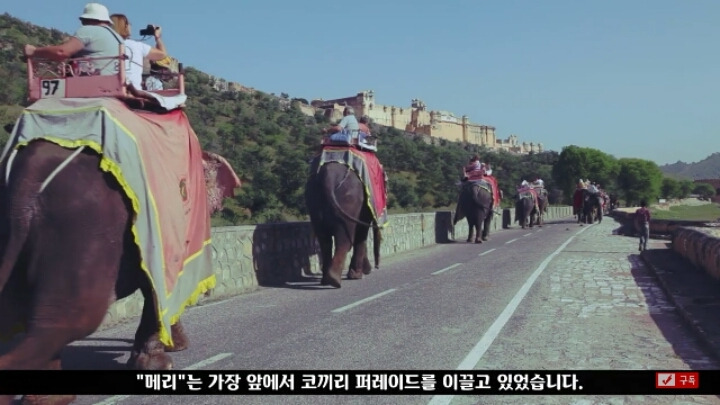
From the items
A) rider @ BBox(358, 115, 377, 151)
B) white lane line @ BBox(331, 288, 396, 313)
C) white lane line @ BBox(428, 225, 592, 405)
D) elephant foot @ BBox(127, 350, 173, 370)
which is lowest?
white lane line @ BBox(428, 225, 592, 405)

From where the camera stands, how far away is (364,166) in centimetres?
1341

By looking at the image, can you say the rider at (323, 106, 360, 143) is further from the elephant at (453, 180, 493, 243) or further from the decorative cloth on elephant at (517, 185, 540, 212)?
the decorative cloth on elephant at (517, 185, 540, 212)

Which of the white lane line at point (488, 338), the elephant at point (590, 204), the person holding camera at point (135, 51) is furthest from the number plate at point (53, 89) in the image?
the elephant at point (590, 204)

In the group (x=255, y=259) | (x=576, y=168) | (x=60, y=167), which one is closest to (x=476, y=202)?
(x=255, y=259)

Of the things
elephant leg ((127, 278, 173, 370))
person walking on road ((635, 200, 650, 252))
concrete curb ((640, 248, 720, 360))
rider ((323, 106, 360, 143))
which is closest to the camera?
elephant leg ((127, 278, 173, 370))

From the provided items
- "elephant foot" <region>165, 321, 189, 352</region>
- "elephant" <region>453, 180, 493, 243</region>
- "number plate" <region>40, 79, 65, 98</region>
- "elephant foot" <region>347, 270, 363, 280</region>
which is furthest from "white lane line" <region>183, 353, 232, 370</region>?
"elephant" <region>453, 180, 493, 243</region>

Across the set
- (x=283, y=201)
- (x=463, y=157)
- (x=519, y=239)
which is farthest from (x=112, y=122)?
(x=463, y=157)

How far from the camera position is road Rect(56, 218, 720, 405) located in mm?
7051

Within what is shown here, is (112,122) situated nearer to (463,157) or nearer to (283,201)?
(283,201)

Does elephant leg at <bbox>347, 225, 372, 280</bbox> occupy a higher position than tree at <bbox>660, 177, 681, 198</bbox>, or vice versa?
tree at <bbox>660, 177, 681, 198</bbox>

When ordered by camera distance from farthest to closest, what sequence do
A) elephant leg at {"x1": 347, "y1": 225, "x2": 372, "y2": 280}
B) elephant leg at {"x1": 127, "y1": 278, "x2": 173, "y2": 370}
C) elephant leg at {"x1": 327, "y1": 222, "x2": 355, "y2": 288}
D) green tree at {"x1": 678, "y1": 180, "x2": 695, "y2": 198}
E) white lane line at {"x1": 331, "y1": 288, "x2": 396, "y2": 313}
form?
green tree at {"x1": 678, "y1": 180, "x2": 695, "y2": 198}
elephant leg at {"x1": 347, "y1": 225, "x2": 372, "y2": 280}
elephant leg at {"x1": 327, "y1": 222, "x2": 355, "y2": 288}
white lane line at {"x1": 331, "y1": 288, "x2": 396, "y2": 313}
elephant leg at {"x1": 127, "y1": 278, "x2": 173, "y2": 370}

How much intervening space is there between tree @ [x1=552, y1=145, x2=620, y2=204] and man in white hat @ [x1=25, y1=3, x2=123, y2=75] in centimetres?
10005
